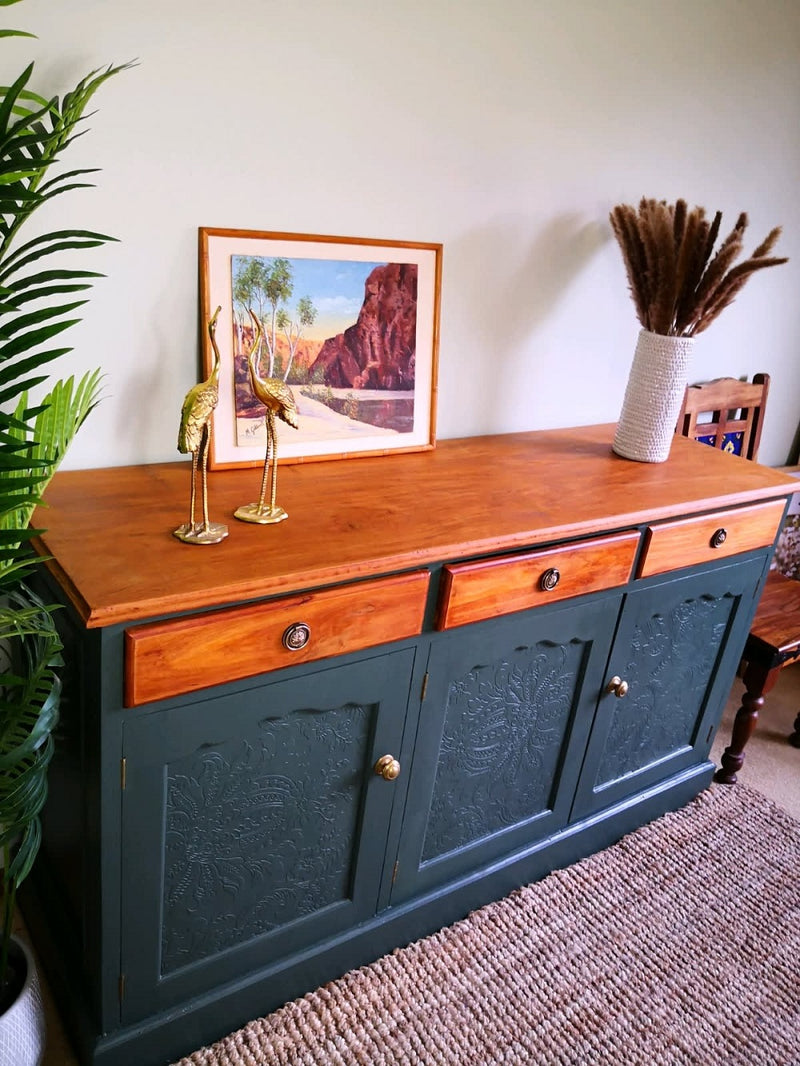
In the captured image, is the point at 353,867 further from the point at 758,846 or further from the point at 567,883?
the point at 758,846

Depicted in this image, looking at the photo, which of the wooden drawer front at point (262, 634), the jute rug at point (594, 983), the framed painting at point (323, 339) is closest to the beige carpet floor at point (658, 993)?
the jute rug at point (594, 983)

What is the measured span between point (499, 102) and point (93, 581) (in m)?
1.23

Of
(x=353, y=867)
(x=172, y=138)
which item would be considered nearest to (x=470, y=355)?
(x=172, y=138)

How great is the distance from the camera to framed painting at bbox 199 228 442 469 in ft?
4.81

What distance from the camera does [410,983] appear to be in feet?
5.20

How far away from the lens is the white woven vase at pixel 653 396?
1809 millimetres

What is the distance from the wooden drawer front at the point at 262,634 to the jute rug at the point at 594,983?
700 mm

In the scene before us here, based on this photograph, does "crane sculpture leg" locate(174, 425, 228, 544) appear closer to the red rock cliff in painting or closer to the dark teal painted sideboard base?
the red rock cliff in painting

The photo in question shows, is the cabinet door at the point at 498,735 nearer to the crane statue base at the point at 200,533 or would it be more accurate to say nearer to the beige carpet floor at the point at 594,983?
the beige carpet floor at the point at 594,983

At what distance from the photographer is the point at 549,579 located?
152 centimetres

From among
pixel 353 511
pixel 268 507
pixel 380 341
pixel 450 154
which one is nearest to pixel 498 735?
pixel 353 511

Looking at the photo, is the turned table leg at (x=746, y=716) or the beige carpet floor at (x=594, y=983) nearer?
the beige carpet floor at (x=594, y=983)

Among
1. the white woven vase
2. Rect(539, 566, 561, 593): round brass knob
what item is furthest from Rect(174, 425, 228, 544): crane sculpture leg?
the white woven vase

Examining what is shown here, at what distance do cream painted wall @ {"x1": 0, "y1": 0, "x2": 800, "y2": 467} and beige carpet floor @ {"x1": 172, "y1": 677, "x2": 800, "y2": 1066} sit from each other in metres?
1.02
